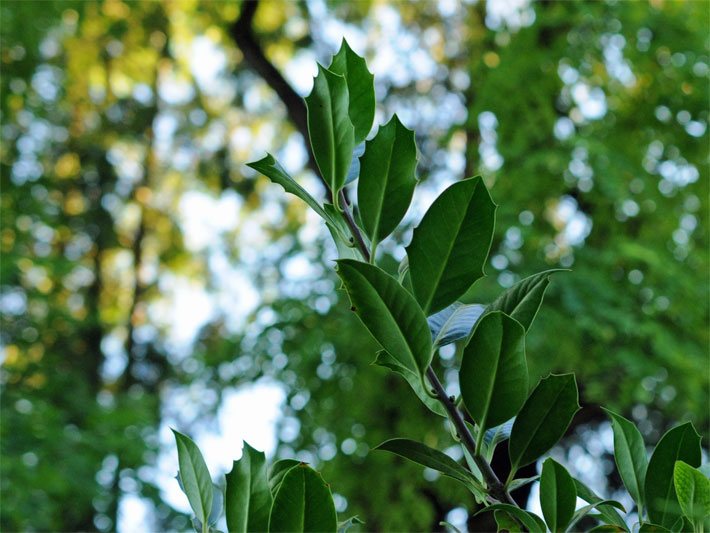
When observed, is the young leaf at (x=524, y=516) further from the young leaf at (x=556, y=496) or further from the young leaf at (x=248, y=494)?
the young leaf at (x=248, y=494)

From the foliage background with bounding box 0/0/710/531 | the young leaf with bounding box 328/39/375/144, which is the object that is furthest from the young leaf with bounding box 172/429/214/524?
the foliage background with bounding box 0/0/710/531

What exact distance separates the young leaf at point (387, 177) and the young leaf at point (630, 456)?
23cm

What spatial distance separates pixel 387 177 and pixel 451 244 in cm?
7

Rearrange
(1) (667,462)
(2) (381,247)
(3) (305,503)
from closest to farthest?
(3) (305,503)
(1) (667,462)
(2) (381,247)

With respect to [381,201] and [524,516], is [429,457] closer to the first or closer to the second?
[524,516]

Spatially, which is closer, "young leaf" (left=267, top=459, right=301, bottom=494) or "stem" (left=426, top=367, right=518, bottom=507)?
"stem" (left=426, top=367, right=518, bottom=507)

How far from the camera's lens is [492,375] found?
551mm

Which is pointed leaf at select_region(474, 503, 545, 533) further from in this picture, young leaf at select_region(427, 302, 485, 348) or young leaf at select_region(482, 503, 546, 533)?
young leaf at select_region(427, 302, 485, 348)

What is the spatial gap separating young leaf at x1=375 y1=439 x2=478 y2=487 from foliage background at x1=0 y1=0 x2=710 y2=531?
3.00 metres

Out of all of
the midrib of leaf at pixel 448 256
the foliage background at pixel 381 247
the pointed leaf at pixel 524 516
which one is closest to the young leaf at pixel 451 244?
the midrib of leaf at pixel 448 256

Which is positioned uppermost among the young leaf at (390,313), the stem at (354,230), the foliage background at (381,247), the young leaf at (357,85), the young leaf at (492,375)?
the young leaf at (357,85)

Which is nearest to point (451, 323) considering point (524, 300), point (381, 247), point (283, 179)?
point (524, 300)

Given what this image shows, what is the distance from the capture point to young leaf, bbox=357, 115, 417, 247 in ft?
1.88

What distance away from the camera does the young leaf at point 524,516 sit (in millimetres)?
527
